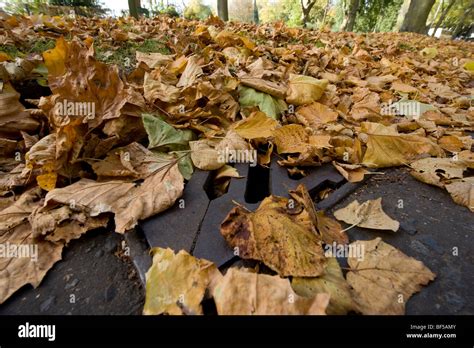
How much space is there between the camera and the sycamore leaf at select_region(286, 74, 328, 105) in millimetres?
1778

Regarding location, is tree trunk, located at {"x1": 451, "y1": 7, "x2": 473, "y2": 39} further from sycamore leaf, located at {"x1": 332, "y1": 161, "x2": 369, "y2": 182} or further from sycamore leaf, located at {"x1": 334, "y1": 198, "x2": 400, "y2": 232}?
sycamore leaf, located at {"x1": 334, "y1": 198, "x2": 400, "y2": 232}

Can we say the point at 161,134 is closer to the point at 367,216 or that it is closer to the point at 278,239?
the point at 278,239

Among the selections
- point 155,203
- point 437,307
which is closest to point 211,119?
point 155,203

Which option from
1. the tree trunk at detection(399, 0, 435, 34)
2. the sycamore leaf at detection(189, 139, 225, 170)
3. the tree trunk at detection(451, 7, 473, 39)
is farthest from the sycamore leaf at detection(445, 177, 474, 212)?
the tree trunk at detection(451, 7, 473, 39)

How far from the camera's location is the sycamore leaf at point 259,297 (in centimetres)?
69

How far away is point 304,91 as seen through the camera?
5.92 ft

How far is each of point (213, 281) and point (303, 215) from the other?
1.29ft

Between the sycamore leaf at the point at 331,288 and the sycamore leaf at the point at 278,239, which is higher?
the sycamore leaf at the point at 278,239

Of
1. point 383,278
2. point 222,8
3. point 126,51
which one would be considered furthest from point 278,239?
point 222,8
